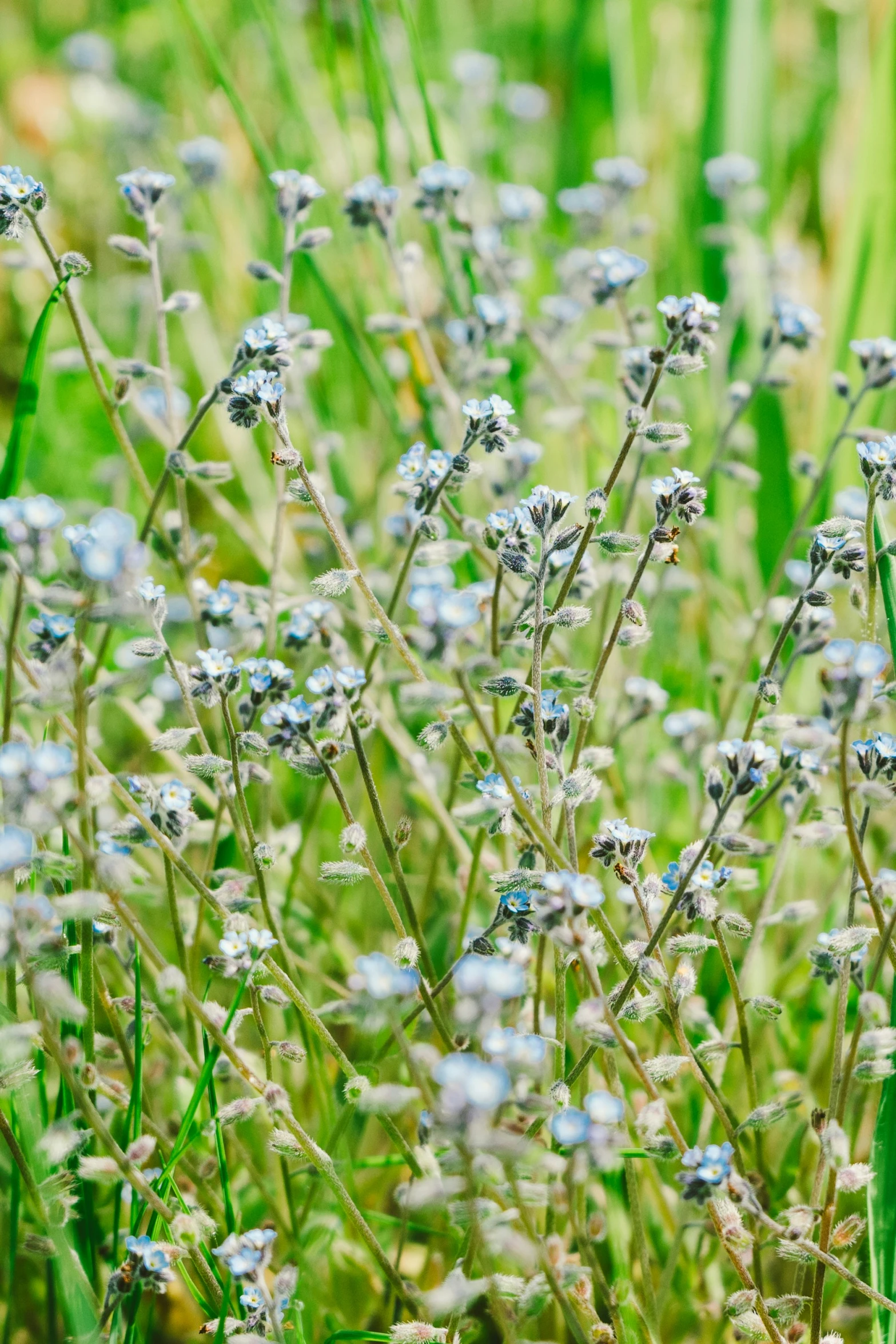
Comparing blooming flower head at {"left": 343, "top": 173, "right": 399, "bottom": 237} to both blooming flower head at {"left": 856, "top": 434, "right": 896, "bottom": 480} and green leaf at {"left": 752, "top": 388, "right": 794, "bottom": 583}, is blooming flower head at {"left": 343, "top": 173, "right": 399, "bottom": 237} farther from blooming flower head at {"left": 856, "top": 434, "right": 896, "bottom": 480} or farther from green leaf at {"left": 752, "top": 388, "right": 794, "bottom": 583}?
green leaf at {"left": 752, "top": 388, "right": 794, "bottom": 583}

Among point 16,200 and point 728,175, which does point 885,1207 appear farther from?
point 728,175

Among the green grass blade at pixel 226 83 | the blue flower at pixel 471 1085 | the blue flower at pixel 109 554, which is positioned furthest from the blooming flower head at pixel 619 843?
the green grass blade at pixel 226 83

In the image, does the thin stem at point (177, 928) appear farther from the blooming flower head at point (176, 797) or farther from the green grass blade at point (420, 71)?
the green grass blade at point (420, 71)

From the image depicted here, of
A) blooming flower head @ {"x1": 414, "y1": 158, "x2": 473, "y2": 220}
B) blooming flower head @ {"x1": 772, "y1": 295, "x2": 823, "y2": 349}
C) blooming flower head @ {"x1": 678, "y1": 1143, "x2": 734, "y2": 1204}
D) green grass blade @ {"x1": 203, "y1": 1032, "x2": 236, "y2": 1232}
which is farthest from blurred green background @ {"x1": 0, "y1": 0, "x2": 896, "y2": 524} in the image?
blooming flower head @ {"x1": 678, "y1": 1143, "x2": 734, "y2": 1204}

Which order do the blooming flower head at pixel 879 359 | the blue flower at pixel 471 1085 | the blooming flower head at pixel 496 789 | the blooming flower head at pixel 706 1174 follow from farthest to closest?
the blooming flower head at pixel 879 359, the blooming flower head at pixel 496 789, the blooming flower head at pixel 706 1174, the blue flower at pixel 471 1085

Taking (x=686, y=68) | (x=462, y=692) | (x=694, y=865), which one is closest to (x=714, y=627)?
(x=694, y=865)

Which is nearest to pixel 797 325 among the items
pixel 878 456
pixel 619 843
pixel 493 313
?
pixel 493 313

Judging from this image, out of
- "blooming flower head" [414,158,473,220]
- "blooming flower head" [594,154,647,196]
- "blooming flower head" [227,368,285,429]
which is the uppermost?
"blooming flower head" [594,154,647,196]

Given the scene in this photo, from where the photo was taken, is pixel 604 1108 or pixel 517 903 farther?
pixel 517 903

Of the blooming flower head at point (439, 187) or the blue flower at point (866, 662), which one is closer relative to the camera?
the blue flower at point (866, 662)
